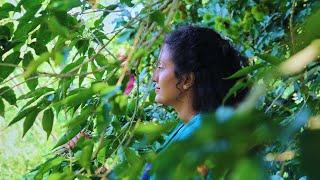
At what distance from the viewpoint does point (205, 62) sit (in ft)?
3.37

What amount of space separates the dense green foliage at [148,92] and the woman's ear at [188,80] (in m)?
0.07

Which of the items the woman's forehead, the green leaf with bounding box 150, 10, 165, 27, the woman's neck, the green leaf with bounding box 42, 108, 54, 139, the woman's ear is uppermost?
the green leaf with bounding box 150, 10, 165, 27

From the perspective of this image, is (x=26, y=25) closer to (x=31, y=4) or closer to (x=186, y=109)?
(x=31, y=4)

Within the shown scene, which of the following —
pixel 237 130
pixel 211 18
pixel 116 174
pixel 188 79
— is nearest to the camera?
pixel 237 130

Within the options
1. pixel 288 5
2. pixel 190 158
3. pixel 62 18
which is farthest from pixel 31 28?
pixel 288 5

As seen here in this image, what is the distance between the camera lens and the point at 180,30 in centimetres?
108

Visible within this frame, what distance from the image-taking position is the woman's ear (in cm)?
103

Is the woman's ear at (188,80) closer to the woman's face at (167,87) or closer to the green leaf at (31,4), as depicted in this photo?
the woman's face at (167,87)

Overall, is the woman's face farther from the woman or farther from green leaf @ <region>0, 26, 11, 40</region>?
green leaf @ <region>0, 26, 11, 40</region>

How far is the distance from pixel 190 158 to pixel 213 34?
802 millimetres

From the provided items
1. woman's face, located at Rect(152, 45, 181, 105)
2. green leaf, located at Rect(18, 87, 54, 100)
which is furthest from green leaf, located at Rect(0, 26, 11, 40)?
woman's face, located at Rect(152, 45, 181, 105)

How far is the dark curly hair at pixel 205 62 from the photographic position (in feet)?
3.34

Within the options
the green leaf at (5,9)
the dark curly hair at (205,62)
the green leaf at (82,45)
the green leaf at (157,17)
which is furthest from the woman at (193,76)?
the green leaf at (157,17)

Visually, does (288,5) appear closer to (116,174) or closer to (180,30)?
(180,30)
